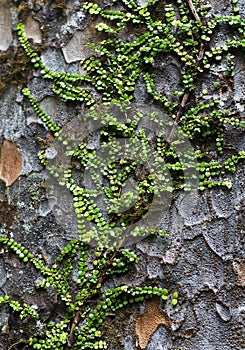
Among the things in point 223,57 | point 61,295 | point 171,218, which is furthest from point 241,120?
point 61,295

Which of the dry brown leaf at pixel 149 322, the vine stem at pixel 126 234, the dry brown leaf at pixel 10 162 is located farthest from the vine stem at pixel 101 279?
the dry brown leaf at pixel 10 162

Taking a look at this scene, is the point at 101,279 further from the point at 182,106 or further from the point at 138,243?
the point at 182,106

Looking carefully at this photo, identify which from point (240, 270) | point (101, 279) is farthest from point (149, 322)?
point (240, 270)

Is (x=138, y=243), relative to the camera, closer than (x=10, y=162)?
Yes

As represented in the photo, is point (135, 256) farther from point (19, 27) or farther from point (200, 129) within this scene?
point (19, 27)

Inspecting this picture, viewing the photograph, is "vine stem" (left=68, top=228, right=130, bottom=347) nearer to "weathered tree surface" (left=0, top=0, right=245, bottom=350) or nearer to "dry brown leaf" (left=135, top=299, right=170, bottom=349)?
"weathered tree surface" (left=0, top=0, right=245, bottom=350)

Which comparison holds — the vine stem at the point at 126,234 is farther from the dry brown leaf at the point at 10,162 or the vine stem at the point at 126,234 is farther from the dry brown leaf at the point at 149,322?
the dry brown leaf at the point at 10,162

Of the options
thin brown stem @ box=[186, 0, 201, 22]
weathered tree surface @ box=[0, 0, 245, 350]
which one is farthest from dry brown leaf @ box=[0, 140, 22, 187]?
thin brown stem @ box=[186, 0, 201, 22]

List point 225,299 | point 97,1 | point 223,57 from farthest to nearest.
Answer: point 97,1
point 223,57
point 225,299
